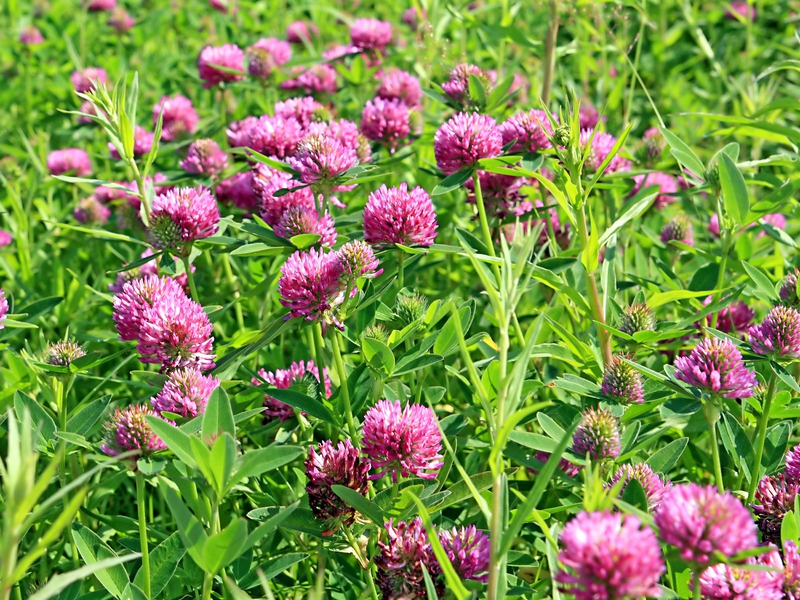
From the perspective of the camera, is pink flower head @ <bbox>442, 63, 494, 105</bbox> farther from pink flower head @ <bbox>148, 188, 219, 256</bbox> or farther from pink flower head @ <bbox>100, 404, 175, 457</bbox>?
pink flower head @ <bbox>100, 404, 175, 457</bbox>

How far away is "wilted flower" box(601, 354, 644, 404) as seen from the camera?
171 cm

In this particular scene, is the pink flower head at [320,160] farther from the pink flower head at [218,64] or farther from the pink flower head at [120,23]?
the pink flower head at [120,23]

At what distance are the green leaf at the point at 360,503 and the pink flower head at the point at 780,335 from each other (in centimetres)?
85

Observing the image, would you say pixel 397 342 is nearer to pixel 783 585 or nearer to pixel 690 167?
pixel 783 585

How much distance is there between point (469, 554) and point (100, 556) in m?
0.76

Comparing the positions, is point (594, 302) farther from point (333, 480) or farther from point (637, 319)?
point (333, 480)

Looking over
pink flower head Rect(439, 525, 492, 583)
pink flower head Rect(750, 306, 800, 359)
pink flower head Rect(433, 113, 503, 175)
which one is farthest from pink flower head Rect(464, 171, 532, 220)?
pink flower head Rect(439, 525, 492, 583)

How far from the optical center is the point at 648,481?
1.57 meters

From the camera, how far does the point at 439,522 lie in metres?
1.72

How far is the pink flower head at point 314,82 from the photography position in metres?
3.35

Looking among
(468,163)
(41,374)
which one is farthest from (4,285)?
(468,163)

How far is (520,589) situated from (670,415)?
441 mm

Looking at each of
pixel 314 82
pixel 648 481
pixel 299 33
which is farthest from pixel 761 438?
pixel 299 33

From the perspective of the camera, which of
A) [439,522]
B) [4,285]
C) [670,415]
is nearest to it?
[670,415]
